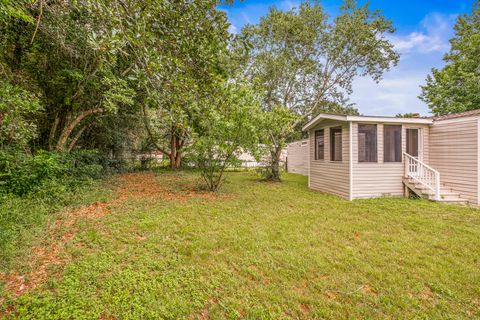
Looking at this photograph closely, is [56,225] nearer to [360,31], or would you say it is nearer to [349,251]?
[349,251]

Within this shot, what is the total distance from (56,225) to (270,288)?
378 cm

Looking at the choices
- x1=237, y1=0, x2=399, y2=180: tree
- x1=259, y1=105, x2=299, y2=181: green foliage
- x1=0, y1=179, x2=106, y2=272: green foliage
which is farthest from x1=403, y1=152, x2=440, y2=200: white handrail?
x1=0, y1=179, x2=106, y2=272: green foliage

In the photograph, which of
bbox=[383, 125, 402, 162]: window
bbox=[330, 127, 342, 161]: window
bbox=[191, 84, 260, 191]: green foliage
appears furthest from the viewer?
bbox=[330, 127, 342, 161]: window

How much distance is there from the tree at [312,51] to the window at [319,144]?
163cm

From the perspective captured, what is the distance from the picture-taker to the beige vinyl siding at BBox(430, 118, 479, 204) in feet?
20.8

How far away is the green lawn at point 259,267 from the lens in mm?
2176

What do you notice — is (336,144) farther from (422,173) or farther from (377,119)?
(422,173)

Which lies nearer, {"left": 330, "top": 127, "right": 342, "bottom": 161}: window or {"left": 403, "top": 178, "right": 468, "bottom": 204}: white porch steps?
{"left": 403, "top": 178, "right": 468, "bottom": 204}: white porch steps

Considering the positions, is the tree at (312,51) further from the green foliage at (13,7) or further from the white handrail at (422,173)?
the green foliage at (13,7)

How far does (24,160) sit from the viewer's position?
16.5 feet

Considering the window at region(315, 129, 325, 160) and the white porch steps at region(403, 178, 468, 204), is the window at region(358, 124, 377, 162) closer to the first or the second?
the white porch steps at region(403, 178, 468, 204)

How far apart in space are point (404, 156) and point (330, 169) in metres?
2.26

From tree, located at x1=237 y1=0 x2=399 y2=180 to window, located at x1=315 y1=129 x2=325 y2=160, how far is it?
1633 mm

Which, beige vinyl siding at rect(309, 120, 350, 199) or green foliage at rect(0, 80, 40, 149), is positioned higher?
green foliage at rect(0, 80, 40, 149)
